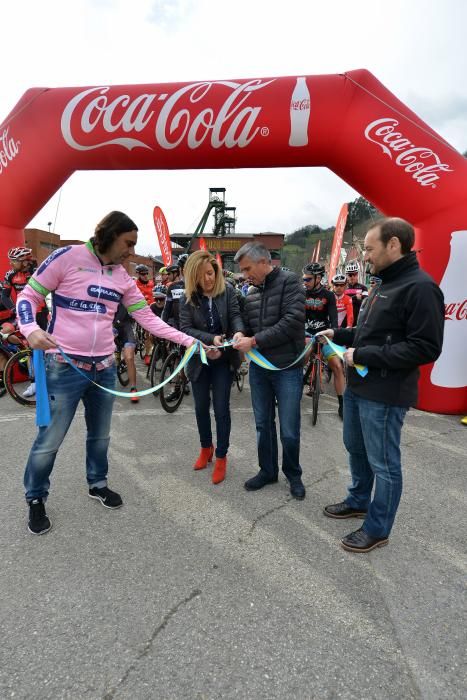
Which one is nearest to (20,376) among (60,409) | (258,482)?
(60,409)

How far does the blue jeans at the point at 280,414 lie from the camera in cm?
304

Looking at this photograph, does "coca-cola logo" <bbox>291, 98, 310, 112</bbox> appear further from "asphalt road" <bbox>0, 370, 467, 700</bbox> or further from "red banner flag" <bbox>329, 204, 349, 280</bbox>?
"asphalt road" <bbox>0, 370, 467, 700</bbox>

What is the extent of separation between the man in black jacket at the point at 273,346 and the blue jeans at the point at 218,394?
10.5 inches

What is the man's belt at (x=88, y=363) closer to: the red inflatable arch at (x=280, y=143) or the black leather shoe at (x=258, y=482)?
the black leather shoe at (x=258, y=482)

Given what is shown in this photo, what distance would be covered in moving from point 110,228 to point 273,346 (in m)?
1.43

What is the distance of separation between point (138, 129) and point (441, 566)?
6078mm

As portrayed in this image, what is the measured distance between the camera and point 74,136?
5.65 m

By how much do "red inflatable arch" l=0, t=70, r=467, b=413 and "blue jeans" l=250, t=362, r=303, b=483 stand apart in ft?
9.75

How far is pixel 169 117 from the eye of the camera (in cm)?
543

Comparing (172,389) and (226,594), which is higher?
(172,389)

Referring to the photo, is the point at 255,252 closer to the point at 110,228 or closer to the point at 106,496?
the point at 110,228

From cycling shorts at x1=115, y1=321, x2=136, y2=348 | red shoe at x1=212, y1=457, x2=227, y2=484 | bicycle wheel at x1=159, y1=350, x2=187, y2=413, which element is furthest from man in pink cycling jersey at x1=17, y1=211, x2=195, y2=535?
cycling shorts at x1=115, y1=321, x2=136, y2=348

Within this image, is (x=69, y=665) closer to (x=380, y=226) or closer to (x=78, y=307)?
(x=78, y=307)

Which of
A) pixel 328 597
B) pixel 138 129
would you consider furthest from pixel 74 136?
pixel 328 597
